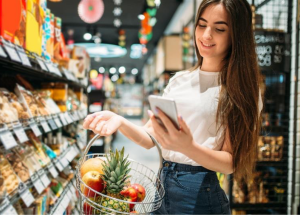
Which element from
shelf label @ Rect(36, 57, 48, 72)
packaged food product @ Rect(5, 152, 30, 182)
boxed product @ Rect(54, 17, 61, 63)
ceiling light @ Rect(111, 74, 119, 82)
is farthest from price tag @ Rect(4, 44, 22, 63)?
ceiling light @ Rect(111, 74, 119, 82)

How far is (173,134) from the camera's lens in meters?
0.93

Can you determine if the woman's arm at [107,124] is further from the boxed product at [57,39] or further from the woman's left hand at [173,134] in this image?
the boxed product at [57,39]

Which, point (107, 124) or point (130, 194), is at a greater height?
point (107, 124)

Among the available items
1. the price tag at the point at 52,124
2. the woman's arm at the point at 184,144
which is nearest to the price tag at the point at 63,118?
the price tag at the point at 52,124

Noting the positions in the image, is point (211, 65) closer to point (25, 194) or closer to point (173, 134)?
point (173, 134)

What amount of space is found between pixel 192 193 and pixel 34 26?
4.93ft

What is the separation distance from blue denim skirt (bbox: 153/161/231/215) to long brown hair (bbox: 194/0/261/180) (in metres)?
0.13

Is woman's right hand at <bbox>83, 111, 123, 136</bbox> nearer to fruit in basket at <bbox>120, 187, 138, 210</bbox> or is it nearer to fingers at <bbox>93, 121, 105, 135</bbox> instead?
fingers at <bbox>93, 121, 105, 135</bbox>

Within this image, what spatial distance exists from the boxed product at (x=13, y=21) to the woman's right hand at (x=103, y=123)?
2.49 feet

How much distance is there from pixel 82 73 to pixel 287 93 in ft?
7.60

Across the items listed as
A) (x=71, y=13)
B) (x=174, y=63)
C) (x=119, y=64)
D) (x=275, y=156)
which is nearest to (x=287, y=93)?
(x=275, y=156)

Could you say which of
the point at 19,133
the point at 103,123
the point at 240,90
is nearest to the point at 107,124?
the point at 103,123

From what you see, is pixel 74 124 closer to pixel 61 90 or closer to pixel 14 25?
pixel 61 90

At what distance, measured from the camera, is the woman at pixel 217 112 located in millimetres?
1280
